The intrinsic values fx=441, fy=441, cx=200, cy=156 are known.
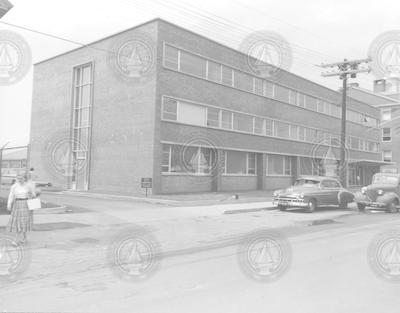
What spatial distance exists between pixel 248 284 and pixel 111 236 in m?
5.59

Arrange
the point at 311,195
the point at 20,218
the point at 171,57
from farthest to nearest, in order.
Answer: the point at 171,57 → the point at 311,195 → the point at 20,218

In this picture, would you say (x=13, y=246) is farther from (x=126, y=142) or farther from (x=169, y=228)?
(x=126, y=142)

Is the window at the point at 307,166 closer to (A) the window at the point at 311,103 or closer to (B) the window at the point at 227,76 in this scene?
(A) the window at the point at 311,103

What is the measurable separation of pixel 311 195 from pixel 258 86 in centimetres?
1705

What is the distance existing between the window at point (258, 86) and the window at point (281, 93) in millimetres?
2186

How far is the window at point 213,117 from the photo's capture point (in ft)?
95.3

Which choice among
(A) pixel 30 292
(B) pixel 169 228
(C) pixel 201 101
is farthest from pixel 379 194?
(A) pixel 30 292

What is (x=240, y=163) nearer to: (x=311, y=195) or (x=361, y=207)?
(x=361, y=207)

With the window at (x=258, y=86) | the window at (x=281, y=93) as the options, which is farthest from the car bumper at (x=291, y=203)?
the window at (x=281, y=93)

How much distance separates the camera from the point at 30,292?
5898 millimetres

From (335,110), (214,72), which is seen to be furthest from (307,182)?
(335,110)

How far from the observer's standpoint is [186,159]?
2744 centimetres

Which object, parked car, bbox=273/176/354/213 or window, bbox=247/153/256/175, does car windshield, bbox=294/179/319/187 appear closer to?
parked car, bbox=273/176/354/213

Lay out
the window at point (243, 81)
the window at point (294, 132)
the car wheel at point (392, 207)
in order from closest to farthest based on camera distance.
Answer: the car wheel at point (392, 207) → the window at point (243, 81) → the window at point (294, 132)
